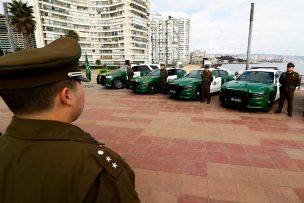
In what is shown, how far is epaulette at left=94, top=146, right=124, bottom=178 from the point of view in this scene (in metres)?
0.85

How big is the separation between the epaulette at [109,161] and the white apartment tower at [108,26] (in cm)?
7471

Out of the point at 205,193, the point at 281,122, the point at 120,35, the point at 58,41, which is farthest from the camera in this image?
the point at 120,35

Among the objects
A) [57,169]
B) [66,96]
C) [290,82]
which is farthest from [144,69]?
[57,169]

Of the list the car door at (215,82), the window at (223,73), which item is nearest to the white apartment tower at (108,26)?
the window at (223,73)

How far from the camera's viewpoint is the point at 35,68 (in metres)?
0.88

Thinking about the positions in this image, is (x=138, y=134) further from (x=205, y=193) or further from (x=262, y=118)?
(x=262, y=118)

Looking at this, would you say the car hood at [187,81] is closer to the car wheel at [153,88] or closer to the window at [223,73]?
the car wheel at [153,88]

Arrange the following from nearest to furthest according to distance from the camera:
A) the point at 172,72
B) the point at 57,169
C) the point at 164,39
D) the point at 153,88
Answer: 1. the point at 57,169
2. the point at 153,88
3. the point at 172,72
4. the point at 164,39

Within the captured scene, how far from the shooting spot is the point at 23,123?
0.92m

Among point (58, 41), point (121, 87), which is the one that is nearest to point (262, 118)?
point (58, 41)

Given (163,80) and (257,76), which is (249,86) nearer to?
(257,76)

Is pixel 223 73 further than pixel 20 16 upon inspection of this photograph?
No

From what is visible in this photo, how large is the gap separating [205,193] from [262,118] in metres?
5.16

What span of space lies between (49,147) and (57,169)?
11 cm
